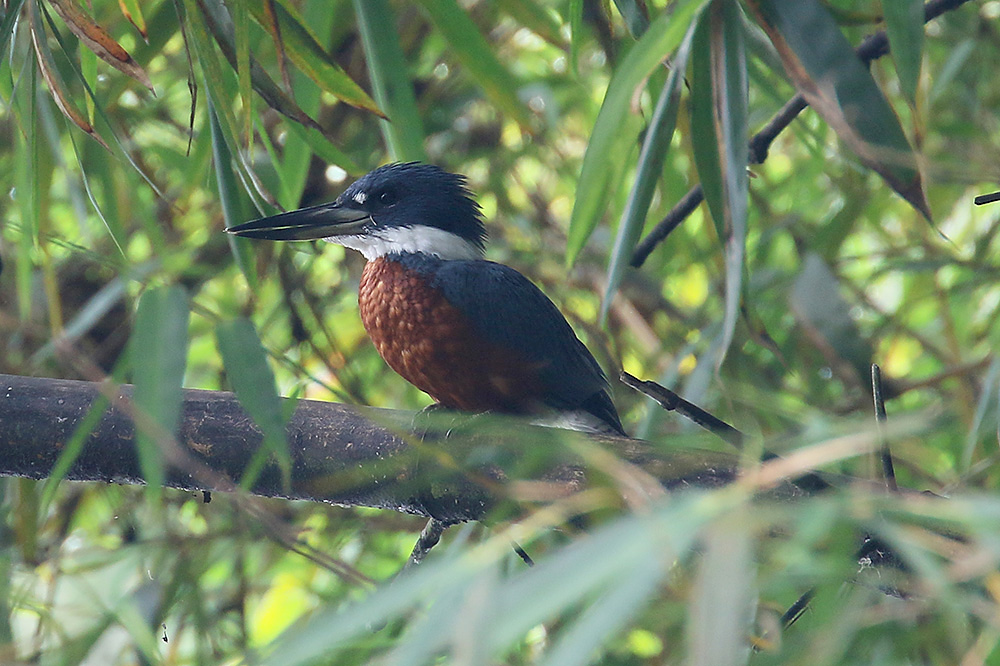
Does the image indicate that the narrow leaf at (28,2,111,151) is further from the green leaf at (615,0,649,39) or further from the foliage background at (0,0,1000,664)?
the green leaf at (615,0,649,39)

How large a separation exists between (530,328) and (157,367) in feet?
2.50

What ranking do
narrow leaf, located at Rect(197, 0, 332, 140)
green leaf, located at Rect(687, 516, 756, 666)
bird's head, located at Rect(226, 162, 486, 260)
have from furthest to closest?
1. bird's head, located at Rect(226, 162, 486, 260)
2. narrow leaf, located at Rect(197, 0, 332, 140)
3. green leaf, located at Rect(687, 516, 756, 666)

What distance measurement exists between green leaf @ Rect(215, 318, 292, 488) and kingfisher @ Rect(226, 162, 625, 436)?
1.37ft

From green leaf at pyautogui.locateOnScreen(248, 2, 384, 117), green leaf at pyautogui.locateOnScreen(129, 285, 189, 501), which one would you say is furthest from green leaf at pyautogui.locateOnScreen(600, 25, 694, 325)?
green leaf at pyautogui.locateOnScreen(129, 285, 189, 501)

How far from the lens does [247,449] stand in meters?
1.19

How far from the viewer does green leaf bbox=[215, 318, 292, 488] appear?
3.23ft

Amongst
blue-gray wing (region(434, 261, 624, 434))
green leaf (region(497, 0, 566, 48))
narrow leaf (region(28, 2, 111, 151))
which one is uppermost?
narrow leaf (region(28, 2, 111, 151))

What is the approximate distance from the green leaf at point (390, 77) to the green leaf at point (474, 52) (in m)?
0.06

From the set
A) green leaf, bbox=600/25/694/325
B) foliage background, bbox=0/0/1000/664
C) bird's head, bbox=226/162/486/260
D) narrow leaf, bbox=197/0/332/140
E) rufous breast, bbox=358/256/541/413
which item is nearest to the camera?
foliage background, bbox=0/0/1000/664

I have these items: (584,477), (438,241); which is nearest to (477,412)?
(438,241)

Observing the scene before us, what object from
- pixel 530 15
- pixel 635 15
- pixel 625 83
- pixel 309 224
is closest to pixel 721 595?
pixel 625 83

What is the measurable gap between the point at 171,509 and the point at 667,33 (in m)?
1.90

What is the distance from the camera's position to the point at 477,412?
1.66 m

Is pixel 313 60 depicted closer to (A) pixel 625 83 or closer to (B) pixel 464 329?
(A) pixel 625 83
